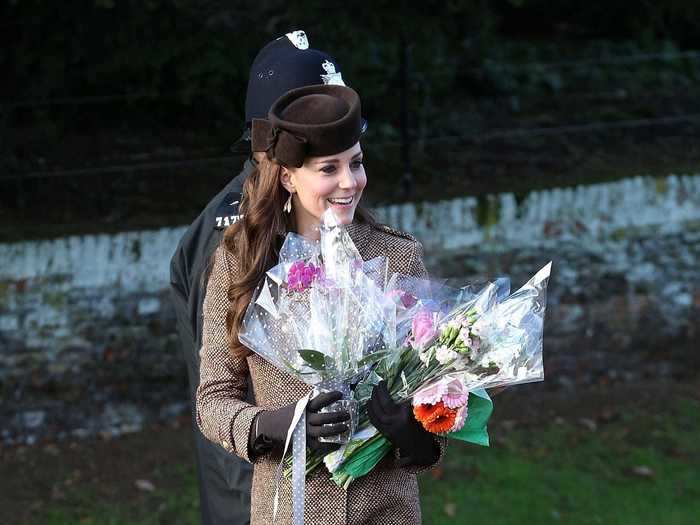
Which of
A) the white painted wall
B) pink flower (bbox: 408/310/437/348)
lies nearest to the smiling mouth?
pink flower (bbox: 408/310/437/348)

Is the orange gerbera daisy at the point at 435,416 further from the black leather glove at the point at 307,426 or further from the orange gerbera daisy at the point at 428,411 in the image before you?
the black leather glove at the point at 307,426

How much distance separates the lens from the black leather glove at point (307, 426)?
2.82 metres

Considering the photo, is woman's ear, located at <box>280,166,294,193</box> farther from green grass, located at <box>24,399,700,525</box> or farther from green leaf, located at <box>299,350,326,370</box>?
green grass, located at <box>24,399,700,525</box>

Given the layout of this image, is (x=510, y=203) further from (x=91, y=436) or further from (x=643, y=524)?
(x=91, y=436)

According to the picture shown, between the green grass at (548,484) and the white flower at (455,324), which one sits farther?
the green grass at (548,484)

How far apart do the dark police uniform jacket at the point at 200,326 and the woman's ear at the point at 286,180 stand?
569 millimetres

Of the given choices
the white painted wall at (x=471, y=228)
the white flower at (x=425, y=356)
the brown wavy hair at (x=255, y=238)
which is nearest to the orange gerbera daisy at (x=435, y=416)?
the white flower at (x=425, y=356)

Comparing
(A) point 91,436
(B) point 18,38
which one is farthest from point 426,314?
(B) point 18,38

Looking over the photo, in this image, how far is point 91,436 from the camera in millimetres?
6344

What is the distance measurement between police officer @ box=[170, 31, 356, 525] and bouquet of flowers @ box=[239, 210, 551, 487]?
595mm

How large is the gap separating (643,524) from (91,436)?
2.63 m

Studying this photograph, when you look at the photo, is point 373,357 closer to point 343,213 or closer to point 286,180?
point 343,213

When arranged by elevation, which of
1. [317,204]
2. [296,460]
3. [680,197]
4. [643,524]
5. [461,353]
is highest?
[317,204]

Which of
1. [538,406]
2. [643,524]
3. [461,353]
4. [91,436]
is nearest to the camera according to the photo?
[461,353]
